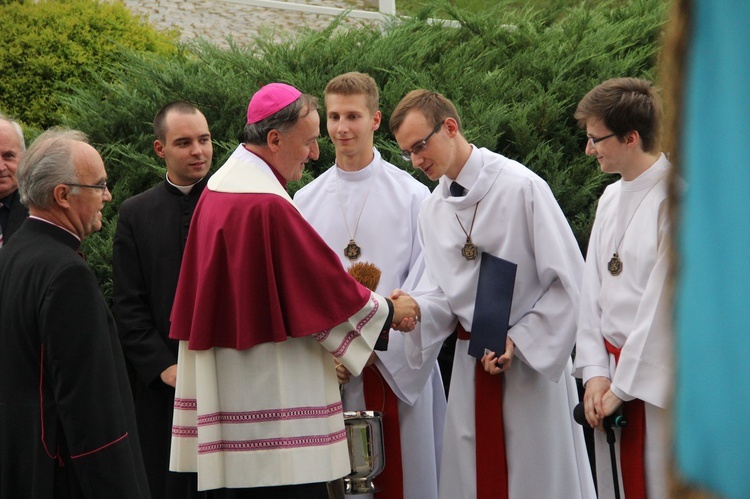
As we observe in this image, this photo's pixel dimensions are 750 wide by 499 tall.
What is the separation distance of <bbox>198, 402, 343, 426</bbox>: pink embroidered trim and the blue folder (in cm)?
104

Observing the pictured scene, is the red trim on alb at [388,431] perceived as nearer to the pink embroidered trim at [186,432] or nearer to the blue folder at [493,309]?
the blue folder at [493,309]

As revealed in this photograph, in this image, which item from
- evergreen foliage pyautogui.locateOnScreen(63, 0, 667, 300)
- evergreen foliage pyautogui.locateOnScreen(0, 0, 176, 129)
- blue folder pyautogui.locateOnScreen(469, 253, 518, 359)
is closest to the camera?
blue folder pyautogui.locateOnScreen(469, 253, 518, 359)

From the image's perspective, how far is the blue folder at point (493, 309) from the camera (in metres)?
5.18

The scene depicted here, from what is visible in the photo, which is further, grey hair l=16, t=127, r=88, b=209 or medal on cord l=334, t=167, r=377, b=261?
medal on cord l=334, t=167, r=377, b=261

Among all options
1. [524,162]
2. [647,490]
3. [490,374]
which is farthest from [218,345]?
[524,162]

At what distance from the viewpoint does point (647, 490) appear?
176 inches

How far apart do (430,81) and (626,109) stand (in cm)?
361

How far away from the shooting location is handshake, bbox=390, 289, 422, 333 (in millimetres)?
5059

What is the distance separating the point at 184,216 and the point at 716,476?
5126 mm

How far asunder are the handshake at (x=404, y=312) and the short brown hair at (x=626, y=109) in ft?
4.37

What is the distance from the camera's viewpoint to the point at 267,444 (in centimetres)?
454

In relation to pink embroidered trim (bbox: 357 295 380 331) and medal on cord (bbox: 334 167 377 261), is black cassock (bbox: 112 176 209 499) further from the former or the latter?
pink embroidered trim (bbox: 357 295 380 331)

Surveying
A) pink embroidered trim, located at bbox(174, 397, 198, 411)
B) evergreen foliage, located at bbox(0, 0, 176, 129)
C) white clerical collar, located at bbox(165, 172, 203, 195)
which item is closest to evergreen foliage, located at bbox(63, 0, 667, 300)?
evergreen foliage, located at bbox(0, 0, 176, 129)

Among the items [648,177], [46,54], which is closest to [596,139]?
[648,177]
